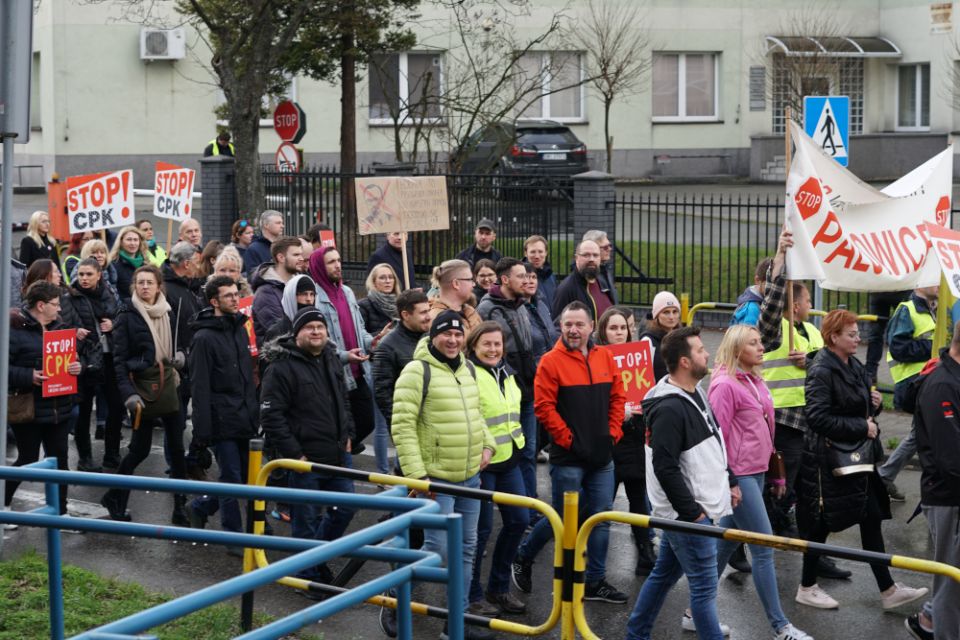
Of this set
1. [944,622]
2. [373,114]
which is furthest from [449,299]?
[373,114]

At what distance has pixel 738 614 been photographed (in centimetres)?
786

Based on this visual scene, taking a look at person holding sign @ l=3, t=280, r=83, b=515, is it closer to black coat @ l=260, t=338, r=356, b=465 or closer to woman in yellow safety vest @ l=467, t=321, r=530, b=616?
black coat @ l=260, t=338, r=356, b=465

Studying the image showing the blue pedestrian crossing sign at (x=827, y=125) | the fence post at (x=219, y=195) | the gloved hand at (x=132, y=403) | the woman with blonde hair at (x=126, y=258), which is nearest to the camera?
the gloved hand at (x=132, y=403)

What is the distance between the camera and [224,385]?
29.1 feet

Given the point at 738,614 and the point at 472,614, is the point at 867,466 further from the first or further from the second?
the point at 472,614

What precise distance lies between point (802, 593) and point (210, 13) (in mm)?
16103

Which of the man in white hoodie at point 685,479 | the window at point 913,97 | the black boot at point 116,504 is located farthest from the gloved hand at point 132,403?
the window at point 913,97

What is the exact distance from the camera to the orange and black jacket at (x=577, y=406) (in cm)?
794

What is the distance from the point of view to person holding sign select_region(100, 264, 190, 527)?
9.75 meters

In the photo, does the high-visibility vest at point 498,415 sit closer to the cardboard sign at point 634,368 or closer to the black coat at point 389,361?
the black coat at point 389,361

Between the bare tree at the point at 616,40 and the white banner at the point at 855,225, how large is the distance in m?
25.3

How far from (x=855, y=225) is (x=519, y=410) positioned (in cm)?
338

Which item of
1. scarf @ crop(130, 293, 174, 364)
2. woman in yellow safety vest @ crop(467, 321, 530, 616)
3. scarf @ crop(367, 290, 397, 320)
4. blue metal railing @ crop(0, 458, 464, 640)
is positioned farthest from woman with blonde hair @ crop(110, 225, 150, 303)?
blue metal railing @ crop(0, 458, 464, 640)

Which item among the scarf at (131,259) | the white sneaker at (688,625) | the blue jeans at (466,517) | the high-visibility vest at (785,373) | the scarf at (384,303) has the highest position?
the scarf at (131,259)
